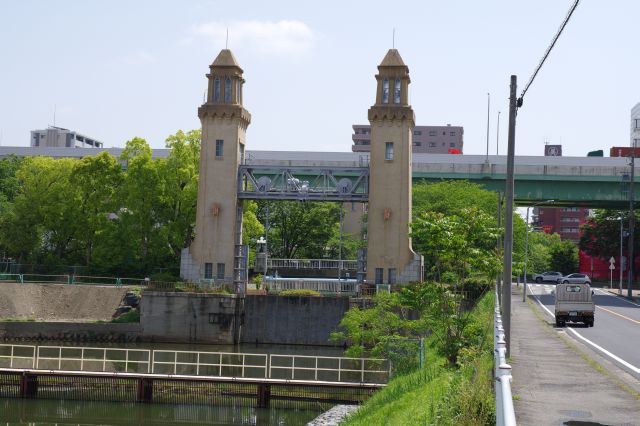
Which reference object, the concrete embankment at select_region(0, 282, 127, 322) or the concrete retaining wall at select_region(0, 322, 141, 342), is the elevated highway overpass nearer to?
the concrete embankment at select_region(0, 282, 127, 322)

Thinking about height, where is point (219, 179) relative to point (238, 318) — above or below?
above

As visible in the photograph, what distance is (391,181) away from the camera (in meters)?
62.5

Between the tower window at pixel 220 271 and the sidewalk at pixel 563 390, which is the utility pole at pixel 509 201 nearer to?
the sidewalk at pixel 563 390

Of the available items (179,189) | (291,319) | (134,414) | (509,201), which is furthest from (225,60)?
(509,201)

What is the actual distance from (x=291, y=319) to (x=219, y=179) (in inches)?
449

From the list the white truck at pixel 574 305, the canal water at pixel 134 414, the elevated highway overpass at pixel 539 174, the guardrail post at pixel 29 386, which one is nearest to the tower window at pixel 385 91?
the elevated highway overpass at pixel 539 174

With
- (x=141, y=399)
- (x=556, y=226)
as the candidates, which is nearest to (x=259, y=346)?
(x=141, y=399)

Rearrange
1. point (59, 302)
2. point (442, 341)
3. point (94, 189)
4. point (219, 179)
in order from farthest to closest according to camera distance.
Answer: point (94, 189) < point (59, 302) < point (219, 179) < point (442, 341)

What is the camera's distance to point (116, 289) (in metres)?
63.8

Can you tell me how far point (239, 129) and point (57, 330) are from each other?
738 inches

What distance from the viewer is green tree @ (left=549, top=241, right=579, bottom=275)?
130 meters

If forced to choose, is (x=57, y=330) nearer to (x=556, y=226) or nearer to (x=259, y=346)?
(x=259, y=346)

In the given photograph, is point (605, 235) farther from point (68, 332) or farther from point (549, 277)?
point (68, 332)

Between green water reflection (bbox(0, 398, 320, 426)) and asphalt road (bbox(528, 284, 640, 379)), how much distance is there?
11831 millimetres
